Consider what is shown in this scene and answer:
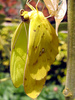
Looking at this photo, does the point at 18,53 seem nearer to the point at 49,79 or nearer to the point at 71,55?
the point at 71,55

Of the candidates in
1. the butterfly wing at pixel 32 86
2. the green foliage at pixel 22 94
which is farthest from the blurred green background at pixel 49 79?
the butterfly wing at pixel 32 86

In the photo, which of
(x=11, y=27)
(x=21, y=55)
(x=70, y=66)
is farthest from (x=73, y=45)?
(x=11, y=27)

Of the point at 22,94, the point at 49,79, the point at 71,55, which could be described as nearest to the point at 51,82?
the point at 49,79

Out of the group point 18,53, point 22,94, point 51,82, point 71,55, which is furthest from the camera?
point 51,82

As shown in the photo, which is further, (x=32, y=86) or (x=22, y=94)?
(x=22, y=94)

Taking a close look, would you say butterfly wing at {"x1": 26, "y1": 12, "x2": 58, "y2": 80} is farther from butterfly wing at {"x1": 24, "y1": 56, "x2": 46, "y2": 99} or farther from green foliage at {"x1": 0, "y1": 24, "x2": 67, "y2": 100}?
green foliage at {"x1": 0, "y1": 24, "x2": 67, "y2": 100}

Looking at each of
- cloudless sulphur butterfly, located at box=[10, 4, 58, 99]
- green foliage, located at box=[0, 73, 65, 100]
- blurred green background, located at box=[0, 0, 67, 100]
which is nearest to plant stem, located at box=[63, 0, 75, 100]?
cloudless sulphur butterfly, located at box=[10, 4, 58, 99]
